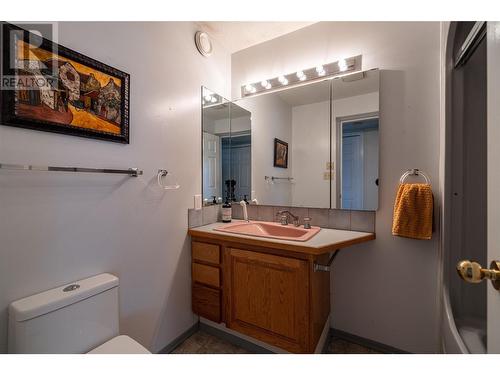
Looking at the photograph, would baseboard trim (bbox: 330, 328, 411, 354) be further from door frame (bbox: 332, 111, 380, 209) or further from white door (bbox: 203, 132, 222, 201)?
white door (bbox: 203, 132, 222, 201)

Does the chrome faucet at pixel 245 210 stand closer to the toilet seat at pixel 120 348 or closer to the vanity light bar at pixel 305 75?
the vanity light bar at pixel 305 75

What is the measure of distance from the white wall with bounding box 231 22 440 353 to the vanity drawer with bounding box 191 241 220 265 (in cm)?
90

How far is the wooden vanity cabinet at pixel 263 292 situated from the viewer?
1.25 meters

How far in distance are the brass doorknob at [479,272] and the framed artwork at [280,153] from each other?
140cm

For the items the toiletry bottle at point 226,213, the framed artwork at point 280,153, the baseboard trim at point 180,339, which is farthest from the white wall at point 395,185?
the baseboard trim at point 180,339

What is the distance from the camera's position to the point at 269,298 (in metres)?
1.35

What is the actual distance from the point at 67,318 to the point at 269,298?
986 millimetres

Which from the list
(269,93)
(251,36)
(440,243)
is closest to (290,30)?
(251,36)

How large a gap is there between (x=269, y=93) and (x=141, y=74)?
3.34 feet

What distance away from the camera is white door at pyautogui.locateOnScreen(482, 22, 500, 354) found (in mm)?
545

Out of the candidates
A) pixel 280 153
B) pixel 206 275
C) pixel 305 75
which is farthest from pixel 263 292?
pixel 305 75

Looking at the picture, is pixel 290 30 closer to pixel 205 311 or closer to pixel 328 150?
pixel 328 150

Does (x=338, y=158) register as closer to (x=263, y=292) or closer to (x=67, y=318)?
(x=263, y=292)

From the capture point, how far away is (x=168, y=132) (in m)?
1.53
